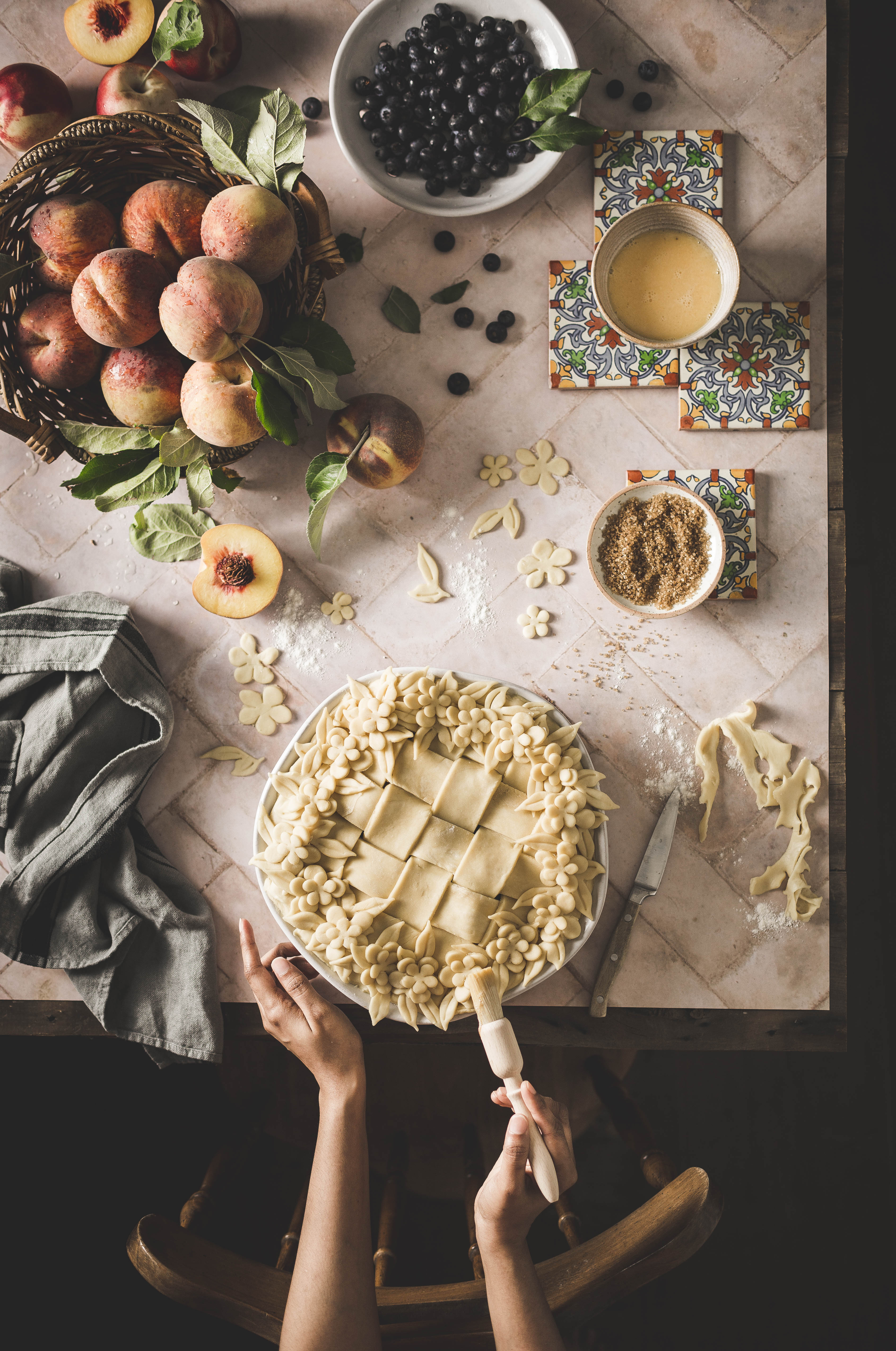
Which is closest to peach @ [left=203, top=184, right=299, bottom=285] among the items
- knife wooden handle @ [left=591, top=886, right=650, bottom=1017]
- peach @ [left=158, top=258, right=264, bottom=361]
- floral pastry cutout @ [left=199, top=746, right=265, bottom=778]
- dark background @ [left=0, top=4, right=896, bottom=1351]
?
peach @ [left=158, top=258, right=264, bottom=361]

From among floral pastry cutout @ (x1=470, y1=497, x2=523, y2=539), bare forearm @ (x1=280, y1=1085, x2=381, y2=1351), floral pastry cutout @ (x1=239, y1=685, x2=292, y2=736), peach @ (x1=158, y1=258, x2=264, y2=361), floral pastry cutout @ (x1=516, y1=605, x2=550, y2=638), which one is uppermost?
peach @ (x1=158, y1=258, x2=264, y2=361)

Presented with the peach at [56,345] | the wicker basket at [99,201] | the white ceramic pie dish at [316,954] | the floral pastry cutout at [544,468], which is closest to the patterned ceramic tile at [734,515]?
the floral pastry cutout at [544,468]

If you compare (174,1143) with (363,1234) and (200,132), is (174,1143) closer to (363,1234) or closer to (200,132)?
(363,1234)

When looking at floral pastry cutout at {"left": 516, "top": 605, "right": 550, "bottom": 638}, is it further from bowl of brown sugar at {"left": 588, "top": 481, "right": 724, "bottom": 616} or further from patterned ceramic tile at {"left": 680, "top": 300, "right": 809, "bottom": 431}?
patterned ceramic tile at {"left": 680, "top": 300, "right": 809, "bottom": 431}

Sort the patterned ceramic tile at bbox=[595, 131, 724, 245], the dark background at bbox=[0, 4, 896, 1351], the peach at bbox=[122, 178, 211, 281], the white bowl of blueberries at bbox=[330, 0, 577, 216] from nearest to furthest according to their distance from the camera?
the peach at bbox=[122, 178, 211, 281] < the white bowl of blueberries at bbox=[330, 0, 577, 216] < the patterned ceramic tile at bbox=[595, 131, 724, 245] < the dark background at bbox=[0, 4, 896, 1351]

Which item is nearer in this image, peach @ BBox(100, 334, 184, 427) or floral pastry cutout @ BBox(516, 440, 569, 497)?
peach @ BBox(100, 334, 184, 427)

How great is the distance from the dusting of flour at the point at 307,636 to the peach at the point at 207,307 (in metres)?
0.47

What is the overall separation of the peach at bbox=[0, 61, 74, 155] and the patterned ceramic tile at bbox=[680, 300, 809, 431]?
3.88 feet

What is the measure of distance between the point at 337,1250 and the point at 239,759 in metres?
0.79

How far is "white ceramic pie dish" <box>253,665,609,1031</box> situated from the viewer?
4.20ft

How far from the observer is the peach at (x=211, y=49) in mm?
1380

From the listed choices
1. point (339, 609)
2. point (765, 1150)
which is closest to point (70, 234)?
point (339, 609)

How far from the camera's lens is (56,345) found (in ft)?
4.11

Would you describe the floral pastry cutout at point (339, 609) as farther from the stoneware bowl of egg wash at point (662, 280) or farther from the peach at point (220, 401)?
the stoneware bowl of egg wash at point (662, 280)
